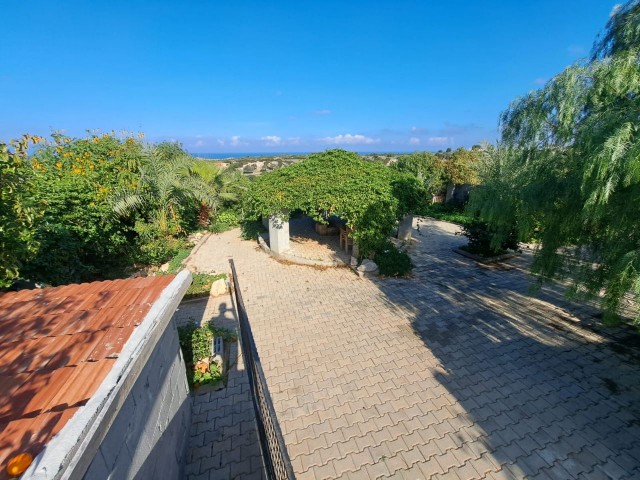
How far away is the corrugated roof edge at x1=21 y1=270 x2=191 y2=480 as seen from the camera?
4.23ft

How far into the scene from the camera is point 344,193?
9594 millimetres

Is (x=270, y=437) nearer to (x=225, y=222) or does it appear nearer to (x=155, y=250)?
(x=155, y=250)

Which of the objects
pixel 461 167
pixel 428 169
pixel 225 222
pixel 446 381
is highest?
pixel 461 167

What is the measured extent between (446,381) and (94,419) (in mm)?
5356

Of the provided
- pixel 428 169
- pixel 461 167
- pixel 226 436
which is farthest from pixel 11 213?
pixel 428 169

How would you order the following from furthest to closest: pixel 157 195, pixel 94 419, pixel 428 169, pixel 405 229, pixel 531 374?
pixel 428 169, pixel 405 229, pixel 157 195, pixel 531 374, pixel 94 419

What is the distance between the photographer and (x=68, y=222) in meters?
7.25

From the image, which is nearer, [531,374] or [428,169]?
[531,374]

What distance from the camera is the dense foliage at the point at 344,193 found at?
9.44m

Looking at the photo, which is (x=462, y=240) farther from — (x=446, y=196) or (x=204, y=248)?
(x=204, y=248)

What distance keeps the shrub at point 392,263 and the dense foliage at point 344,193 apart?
1.62 feet

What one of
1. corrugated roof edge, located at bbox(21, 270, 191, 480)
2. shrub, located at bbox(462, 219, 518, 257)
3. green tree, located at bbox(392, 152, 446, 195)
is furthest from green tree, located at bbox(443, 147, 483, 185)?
corrugated roof edge, located at bbox(21, 270, 191, 480)

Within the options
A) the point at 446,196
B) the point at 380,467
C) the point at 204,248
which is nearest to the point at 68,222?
the point at 204,248

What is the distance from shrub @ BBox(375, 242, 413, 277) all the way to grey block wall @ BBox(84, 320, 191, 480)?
22.7 ft
